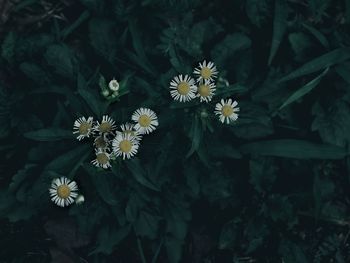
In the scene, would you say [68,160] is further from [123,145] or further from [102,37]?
[102,37]

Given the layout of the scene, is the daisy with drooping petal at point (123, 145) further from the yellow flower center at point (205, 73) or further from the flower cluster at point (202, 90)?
the yellow flower center at point (205, 73)

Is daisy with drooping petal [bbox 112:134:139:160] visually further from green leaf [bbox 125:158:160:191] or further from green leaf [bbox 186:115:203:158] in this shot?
green leaf [bbox 186:115:203:158]

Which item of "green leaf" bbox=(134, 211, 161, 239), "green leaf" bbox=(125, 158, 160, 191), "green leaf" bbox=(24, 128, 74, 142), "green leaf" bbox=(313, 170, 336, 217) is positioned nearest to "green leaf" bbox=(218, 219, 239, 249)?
"green leaf" bbox=(134, 211, 161, 239)

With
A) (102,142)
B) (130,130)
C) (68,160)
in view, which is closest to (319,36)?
(130,130)

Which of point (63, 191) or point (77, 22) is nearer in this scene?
point (63, 191)

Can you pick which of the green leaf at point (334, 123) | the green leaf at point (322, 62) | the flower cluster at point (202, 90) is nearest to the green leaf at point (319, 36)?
the green leaf at point (322, 62)

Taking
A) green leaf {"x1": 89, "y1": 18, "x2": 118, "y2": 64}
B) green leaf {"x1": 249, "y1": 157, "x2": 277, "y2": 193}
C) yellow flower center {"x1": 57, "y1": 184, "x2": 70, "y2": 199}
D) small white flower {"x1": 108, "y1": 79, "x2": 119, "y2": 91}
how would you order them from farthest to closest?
green leaf {"x1": 89, "y1": 18, "x2": 118, "y2": 64} < green leaf {"x1": 249, "y1": 157, "x2": 277, "y2": 193} < yellow flower center {"x1": 57, "y1": 184, "x2": 70, "y2": 199} < small white flower {"x1": 108, "y1": 79, "x2": 119, "y2": 91}

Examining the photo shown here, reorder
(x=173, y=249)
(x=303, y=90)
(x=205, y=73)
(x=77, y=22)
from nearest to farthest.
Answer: (x=205, y=73), (x=303, y=90), (x=173, y=249), (x=77, y=22)
